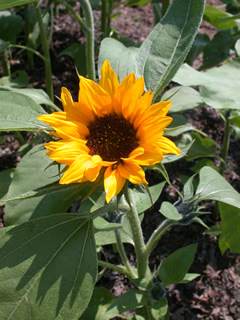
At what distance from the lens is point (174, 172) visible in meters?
2.49

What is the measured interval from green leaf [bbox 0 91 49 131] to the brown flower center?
17 cm

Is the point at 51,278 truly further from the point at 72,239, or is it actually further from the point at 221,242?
the point at 221,242

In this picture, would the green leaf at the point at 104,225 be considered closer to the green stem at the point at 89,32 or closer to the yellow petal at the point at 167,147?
the yellow petal at the point at 167,147

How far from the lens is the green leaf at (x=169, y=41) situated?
1.33 metres

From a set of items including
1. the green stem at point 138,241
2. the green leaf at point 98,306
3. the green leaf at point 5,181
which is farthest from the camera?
the green leaf at point 5,181

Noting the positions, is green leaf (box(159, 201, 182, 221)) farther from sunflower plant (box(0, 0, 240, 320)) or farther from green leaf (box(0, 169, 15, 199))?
green leaf (box(0, 169, 15, 199))

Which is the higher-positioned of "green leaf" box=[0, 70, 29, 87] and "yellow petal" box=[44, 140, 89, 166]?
"yellow petal" box=[44, 140, 89, 166]

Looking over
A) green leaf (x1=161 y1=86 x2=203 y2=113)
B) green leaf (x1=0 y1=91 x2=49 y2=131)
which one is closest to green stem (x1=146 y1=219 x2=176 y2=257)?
green leaf (x1=0 y1=91 x2=49 y2=131)

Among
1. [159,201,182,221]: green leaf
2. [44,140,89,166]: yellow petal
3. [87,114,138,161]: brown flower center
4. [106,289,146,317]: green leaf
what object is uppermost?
[44,140,89,166]: yellow petal

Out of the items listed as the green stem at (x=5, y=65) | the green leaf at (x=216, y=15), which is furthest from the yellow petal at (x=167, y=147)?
the green stem at (x=5, y=65)

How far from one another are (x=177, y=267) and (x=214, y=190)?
37 cm

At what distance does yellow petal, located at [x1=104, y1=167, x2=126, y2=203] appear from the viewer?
1.04 meters

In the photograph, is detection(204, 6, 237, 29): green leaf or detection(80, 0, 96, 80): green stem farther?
detection(204, 6, 237, 29): green leaf

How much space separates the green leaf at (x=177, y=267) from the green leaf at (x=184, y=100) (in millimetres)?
756
